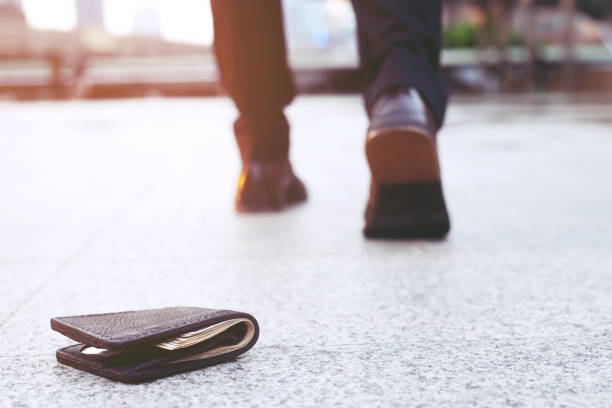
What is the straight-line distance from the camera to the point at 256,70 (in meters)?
1.96

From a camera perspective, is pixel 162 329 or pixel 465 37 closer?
pixel 162 329

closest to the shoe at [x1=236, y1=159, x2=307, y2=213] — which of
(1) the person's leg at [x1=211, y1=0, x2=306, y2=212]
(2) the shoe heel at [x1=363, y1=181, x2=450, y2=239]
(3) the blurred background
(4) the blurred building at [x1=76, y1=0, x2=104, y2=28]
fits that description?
(1) the person's leg at [x1=211, y1=0, x2=306, y2=212]

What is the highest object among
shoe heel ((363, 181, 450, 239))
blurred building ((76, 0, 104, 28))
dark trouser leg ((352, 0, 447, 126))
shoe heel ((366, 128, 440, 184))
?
dark trouser leg ((352, 0, 447, 126))

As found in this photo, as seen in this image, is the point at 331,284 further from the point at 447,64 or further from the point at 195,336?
the point at 447,64

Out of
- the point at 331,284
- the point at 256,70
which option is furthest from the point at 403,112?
the point at 256,70

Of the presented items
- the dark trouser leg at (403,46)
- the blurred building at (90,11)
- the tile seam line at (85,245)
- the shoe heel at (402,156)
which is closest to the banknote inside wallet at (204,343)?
the tile seam line at (85,245)

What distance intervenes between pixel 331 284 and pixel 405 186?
329 millimetres

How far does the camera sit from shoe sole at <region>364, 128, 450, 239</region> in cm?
144

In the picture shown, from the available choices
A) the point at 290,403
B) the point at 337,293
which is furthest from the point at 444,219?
the point at 290,403

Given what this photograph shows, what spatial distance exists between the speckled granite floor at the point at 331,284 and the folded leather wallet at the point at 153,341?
0.02 metres

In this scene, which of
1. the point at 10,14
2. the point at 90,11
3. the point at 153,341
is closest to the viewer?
the point at 153,341

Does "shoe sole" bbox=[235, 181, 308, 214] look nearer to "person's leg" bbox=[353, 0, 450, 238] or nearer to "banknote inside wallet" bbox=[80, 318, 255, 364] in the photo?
"person's leg" bbox=[353, 0, 450, 238]

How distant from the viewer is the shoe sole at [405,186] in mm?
1444

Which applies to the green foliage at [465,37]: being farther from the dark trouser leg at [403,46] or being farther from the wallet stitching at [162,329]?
the wallet stitching at [162,329]
